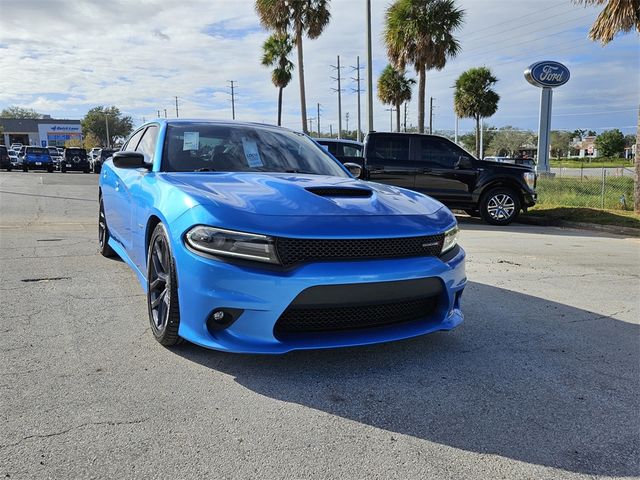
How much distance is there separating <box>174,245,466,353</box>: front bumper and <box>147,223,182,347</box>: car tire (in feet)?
0.38

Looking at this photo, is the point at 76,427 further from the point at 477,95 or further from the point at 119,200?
the point at 477,95

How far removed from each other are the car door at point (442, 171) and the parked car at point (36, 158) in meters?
31.0

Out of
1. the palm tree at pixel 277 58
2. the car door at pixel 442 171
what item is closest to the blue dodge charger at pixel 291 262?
the car door at pixel 442 171

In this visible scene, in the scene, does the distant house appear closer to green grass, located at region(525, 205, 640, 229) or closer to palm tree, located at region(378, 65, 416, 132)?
palm tree, located at region(378, 65, 416, 132)

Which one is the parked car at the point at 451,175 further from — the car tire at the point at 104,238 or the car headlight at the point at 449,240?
the car headlight at the point at 449,240

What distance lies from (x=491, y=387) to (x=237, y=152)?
8.66 ft

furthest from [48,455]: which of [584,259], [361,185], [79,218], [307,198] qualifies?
[79,218]

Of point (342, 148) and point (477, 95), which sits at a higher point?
point (477, 95)

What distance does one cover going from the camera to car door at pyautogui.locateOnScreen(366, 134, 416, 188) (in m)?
11.5

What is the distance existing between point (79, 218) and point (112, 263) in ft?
15.8

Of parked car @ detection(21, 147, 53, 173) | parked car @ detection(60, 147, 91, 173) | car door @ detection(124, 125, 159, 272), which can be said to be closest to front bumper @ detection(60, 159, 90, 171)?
parked car @ detection(60, 147, 91, 173)

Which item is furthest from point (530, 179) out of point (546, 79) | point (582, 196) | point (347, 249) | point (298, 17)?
point (298, 17)

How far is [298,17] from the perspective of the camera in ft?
82.9

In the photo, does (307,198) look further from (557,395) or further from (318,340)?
(557,395)
